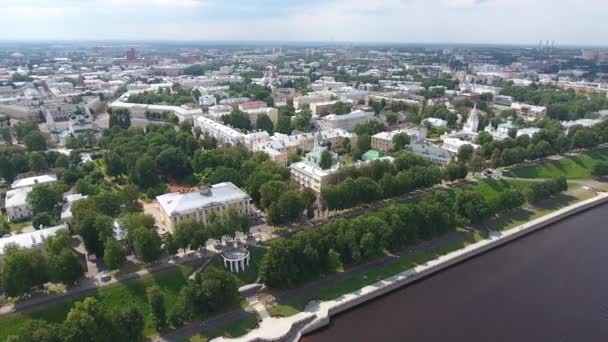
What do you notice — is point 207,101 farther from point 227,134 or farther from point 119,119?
point 227,134

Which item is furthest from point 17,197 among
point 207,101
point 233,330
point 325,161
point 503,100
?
point 503,100

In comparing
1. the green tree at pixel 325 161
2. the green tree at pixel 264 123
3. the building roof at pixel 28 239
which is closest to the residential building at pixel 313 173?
the green tree at pixel 325 161

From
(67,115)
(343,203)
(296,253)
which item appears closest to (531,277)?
(343,203)

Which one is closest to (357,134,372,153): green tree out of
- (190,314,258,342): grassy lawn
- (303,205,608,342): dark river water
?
(303,205,608,342): dark river water

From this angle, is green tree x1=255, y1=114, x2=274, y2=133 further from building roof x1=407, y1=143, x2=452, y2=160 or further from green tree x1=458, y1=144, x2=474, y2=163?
green tree x1=458, y1=144, x2=474, y2=163

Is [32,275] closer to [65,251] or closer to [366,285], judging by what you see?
[65,251]

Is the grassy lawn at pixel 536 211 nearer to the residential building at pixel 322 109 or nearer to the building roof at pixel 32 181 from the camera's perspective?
the building roof at pixel 32 181
